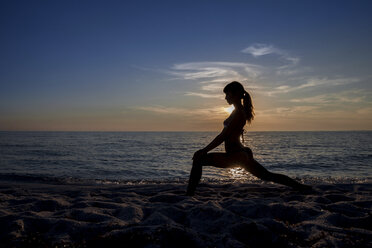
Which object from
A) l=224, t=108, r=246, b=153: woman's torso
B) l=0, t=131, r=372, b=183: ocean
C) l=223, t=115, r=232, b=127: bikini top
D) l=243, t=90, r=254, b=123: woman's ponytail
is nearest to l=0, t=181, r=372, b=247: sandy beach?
l=224, t=108, r=246, b=153: woman's torso

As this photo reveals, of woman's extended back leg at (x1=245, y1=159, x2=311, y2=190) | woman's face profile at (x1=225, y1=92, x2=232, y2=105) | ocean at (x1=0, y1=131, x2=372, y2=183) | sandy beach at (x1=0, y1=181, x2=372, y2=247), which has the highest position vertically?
woman's face profile at (x1=225, y1=92, x2=232, y2=105)

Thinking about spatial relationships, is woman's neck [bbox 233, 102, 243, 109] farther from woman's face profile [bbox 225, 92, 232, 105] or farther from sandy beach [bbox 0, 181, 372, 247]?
sandy beach [bbox 0, 181, 372, 247]

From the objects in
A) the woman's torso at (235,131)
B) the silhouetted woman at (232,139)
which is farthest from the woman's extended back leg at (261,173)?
the woman's torso at (235,131)

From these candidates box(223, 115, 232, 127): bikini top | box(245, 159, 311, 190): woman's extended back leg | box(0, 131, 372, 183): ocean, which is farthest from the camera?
box(0, 131, 372, 183): ocean

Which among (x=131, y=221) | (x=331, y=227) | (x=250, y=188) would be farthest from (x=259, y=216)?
(x=250, y=188)

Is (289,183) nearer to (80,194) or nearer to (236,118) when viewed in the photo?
(236,118)

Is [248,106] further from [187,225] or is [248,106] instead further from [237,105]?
[187,225]

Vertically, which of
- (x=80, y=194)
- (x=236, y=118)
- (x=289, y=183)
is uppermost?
(x=236, y=118)

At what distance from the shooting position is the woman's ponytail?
189 inches

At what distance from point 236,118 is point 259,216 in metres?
1.88

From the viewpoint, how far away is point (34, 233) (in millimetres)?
2877

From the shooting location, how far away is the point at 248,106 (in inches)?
190

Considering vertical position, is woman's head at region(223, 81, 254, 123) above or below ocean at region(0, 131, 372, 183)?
above

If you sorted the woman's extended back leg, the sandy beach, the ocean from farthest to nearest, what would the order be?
the ocean < the woman's extended back leg < the sandy beach
